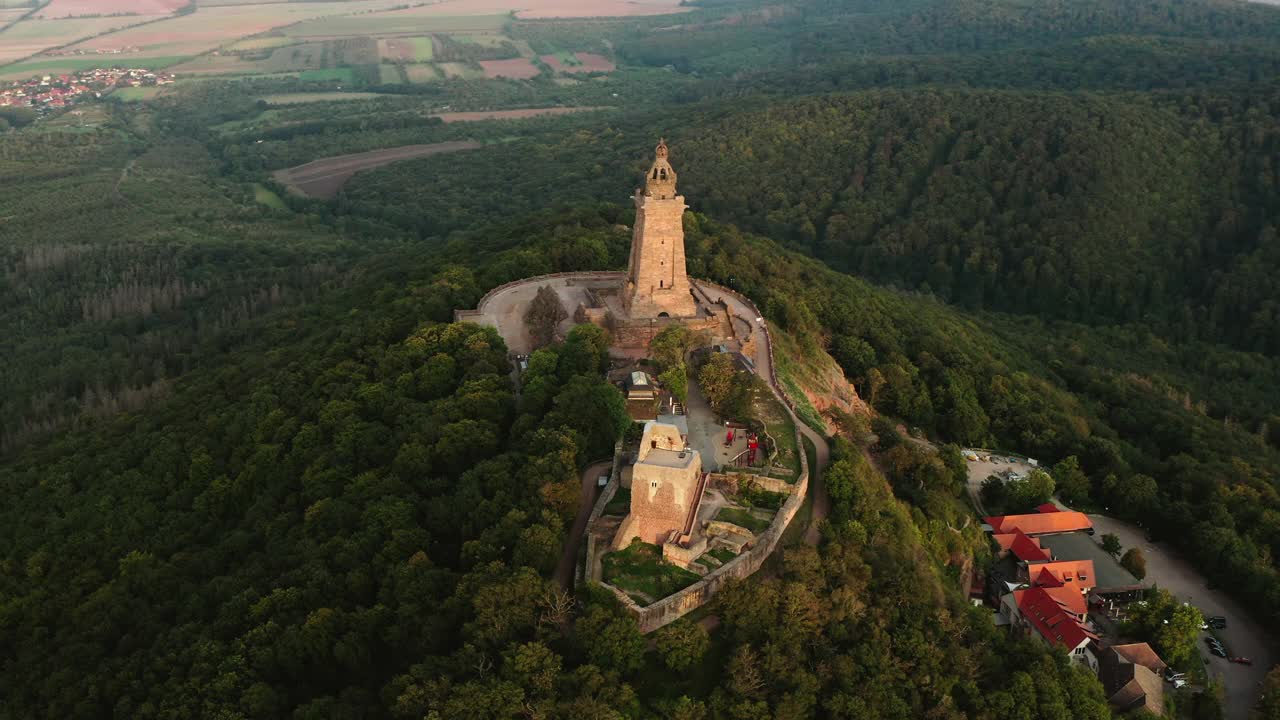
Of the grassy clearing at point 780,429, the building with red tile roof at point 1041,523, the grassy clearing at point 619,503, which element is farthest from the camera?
the building with red tile roof at point 1041,523

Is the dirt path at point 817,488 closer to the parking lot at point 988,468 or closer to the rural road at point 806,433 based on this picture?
the rural road at point 806,433

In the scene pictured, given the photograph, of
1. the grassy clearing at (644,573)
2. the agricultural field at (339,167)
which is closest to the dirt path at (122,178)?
the agricultural field at (339,167)

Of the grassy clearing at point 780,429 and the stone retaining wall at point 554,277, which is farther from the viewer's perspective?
the stone retaining wall at point 554,277

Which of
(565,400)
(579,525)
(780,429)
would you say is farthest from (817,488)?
(565,400)

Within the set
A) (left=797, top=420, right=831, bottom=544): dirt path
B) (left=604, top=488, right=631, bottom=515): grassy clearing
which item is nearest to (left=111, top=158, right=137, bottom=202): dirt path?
(left=797, top=420, right=831, bottom=544): dirt path

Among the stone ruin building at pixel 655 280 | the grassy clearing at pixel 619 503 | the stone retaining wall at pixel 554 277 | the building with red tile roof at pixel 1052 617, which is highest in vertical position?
the stone ruin building at pixel 655 280
